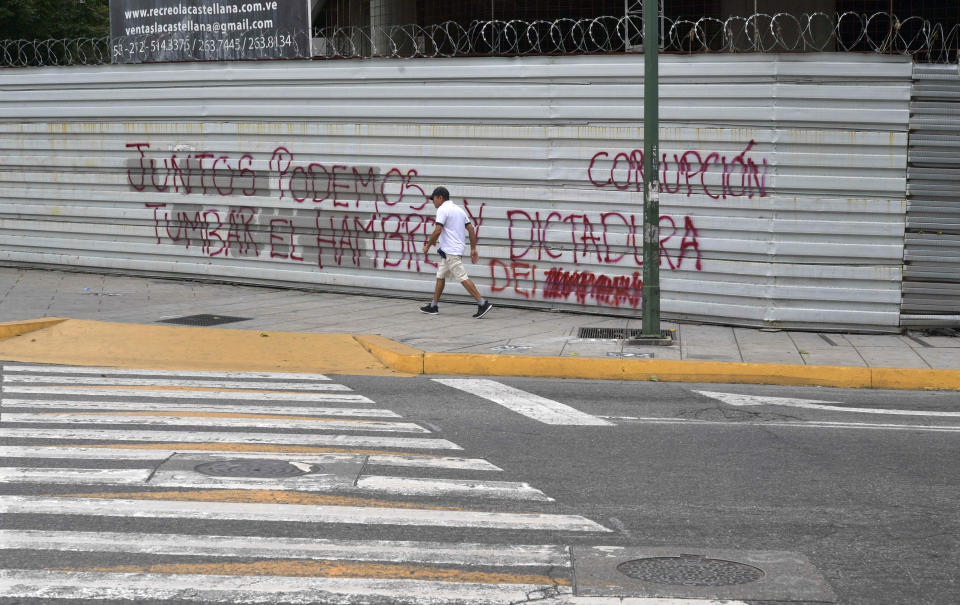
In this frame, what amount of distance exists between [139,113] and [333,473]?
40.8ft

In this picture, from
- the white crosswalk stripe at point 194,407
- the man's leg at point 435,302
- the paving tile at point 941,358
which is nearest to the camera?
the white crosswalk stripe at point 194,407

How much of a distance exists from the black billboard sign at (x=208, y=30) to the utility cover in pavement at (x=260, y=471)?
411 inches

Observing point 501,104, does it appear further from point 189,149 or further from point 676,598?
point 676,598

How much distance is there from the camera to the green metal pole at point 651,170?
495 inches

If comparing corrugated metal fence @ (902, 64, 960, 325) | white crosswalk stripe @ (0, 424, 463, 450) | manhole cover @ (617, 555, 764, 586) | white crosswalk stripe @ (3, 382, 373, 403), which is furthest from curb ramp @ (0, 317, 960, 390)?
manhole cover @ (617, 555, 764, 586)

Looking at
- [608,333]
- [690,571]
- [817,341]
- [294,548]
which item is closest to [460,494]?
[294,548]

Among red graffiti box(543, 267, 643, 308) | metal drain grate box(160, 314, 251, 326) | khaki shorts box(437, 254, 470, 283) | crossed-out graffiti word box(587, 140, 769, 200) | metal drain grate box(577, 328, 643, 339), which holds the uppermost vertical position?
crossed-out graffiti word box(587, 140, 769, 200)

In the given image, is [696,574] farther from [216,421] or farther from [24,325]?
[24,325]

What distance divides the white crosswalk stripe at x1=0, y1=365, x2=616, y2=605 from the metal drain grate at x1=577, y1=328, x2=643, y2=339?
4.35 meters

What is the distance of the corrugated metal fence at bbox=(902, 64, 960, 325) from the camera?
13453 mm

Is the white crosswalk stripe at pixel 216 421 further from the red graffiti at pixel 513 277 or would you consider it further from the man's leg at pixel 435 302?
the red graffiti at pixel 513 277

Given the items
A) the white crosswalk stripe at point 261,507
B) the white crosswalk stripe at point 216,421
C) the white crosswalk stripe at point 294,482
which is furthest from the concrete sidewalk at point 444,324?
the white crosswalk stripe at point 294,482

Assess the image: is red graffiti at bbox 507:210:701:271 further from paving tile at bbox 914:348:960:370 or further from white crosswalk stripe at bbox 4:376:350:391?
white crosswalk stripe at bbox 4:376:350:391

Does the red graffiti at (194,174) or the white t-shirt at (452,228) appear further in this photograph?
the red graffiti at (194,174)
